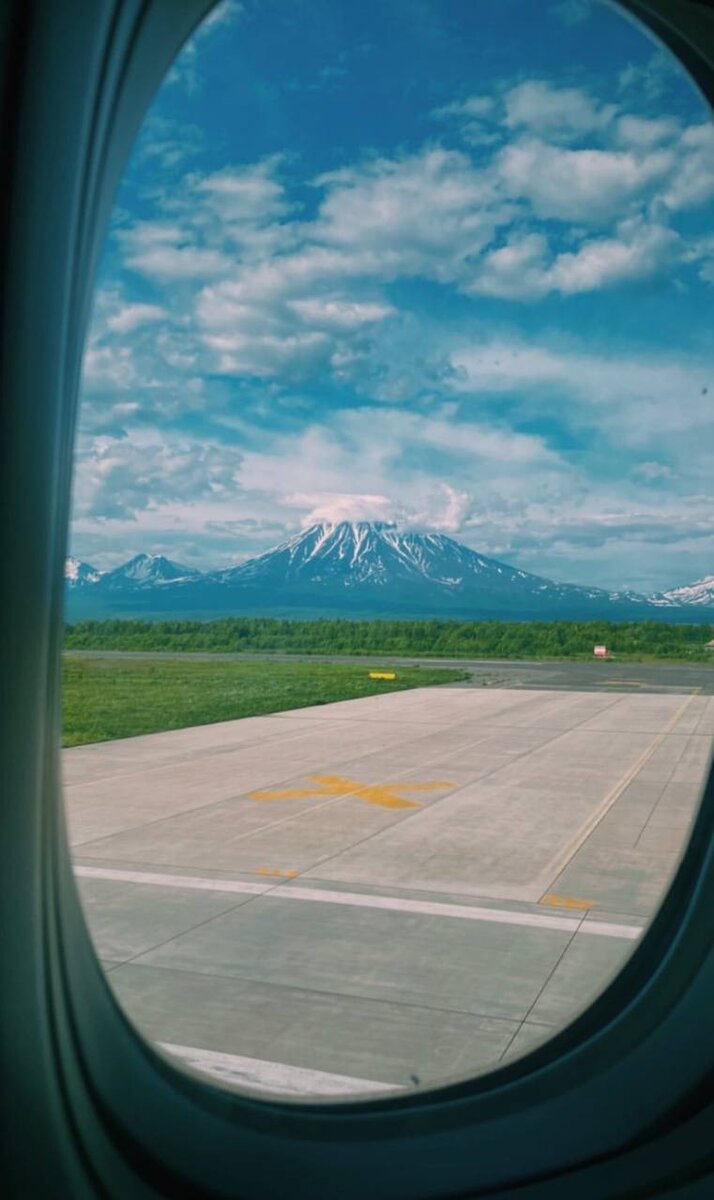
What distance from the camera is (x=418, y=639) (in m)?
37.4

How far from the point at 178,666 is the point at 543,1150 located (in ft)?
69.9

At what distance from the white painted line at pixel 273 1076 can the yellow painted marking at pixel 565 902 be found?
1.96 meters

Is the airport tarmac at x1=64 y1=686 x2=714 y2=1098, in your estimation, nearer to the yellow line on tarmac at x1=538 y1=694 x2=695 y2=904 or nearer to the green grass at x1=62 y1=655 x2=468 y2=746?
the yellow line on tarmac at x1=538 y1=694 x2=695 y2=904

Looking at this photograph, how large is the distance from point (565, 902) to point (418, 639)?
32.9 m

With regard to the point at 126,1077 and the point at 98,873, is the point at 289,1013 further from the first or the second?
the point at 98,873

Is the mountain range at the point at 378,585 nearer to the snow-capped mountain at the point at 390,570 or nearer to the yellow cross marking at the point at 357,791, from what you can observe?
the snow-capped mountain at the point at 390,570

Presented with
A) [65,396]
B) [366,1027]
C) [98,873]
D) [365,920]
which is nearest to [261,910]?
[365,920]

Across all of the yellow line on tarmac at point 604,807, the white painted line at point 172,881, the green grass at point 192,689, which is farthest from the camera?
the green grass at point 192,689

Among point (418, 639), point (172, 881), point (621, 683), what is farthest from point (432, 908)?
point (418, 639)

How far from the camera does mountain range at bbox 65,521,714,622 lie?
84.9 metres

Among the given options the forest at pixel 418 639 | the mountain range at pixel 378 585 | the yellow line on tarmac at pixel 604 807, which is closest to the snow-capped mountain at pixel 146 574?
the mountain range at pixel 378 585

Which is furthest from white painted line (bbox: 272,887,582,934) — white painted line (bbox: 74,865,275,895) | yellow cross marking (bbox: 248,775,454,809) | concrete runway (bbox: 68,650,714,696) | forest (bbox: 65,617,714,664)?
forest (bbox: 65,617,714,664)

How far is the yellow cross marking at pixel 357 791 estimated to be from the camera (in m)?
7.11

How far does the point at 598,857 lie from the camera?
546cm
